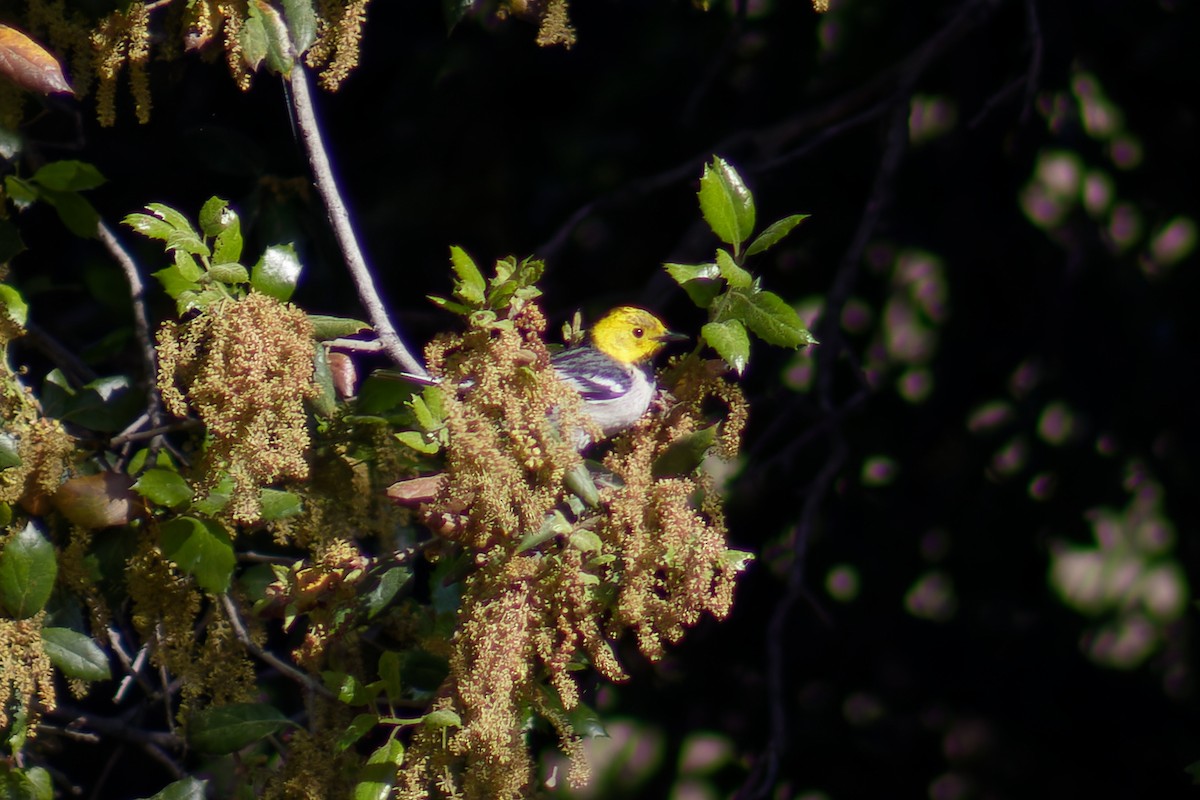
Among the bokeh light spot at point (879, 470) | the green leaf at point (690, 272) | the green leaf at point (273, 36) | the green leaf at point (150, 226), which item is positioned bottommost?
the bokeh light spot at point (879, 470)

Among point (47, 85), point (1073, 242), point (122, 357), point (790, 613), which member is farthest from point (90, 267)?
point (1073, 242)

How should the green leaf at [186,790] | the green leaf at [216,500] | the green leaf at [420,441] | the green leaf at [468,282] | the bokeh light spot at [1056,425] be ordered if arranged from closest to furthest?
the green leaf at [468,282], the green leaf at [420,441], the green leaf at [216,500], the green leaf at [186,790], the bokeh light spot at [1056,425]

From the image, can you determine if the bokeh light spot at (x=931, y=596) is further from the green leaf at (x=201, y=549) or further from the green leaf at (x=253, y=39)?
the green leaf at (x=253, y=39)

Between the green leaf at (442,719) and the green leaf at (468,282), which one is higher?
the green leaf at (468,282)

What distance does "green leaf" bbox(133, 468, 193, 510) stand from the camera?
1653 mm

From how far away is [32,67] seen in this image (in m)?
1.65

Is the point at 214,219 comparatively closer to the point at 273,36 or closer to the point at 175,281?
the point at 175,281

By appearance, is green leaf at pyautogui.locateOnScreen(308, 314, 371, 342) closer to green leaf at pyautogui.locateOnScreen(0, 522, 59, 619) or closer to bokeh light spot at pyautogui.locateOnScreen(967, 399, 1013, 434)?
green leaf at pyautogui.locateOnScreen(0, 522, 59, 619)

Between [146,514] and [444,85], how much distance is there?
1202 mm

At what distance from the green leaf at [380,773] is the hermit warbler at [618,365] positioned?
71cm

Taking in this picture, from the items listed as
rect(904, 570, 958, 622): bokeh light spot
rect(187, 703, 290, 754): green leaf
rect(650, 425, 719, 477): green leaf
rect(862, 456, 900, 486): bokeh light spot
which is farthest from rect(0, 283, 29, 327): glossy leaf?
rect(904, 570, 958, 622): bokeh light spot

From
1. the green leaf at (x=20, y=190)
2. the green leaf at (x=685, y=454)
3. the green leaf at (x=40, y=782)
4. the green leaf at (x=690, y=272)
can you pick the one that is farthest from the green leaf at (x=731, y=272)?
the green leaf at (x=40, y=782)

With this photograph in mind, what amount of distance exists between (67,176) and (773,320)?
1.07m

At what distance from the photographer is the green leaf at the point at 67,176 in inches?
74.3
